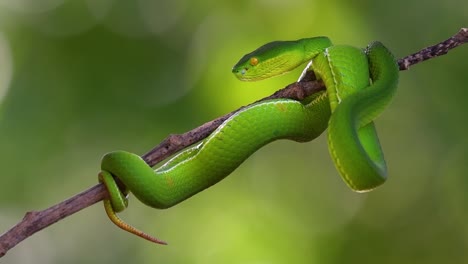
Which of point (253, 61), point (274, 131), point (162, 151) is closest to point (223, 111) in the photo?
point (253, 61)

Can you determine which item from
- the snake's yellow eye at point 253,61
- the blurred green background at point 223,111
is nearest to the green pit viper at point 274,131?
the snake's yellow eye at point 253,61

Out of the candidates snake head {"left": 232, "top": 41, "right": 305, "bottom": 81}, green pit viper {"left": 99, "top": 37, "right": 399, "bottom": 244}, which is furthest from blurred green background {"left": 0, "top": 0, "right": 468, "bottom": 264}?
green pit viper {"left": 99, "top": 37, "right": 399, "bottom": 244}

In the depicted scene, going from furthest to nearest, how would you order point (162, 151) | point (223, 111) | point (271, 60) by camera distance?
point (223, 111), point (271, 60), point (162, 151)

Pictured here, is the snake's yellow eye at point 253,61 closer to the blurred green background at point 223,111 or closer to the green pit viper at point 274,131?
the green pit viper at point 274,131

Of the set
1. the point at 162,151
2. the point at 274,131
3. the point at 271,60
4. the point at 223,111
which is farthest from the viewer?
the point at 223,111

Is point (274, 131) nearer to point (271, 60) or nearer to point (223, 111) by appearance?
point (271, 60)

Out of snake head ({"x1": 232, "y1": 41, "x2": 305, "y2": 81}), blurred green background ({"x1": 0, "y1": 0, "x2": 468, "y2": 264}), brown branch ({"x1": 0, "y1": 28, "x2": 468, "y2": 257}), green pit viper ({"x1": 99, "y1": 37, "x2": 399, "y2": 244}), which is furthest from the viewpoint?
blurred green background ({"x1": 0, "y1": 0, "x2": 468, "y2": 264})

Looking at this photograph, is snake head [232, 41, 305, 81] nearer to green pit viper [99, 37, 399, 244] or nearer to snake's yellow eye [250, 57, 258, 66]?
snake's yellow eye [250, 57, 258, 66]
